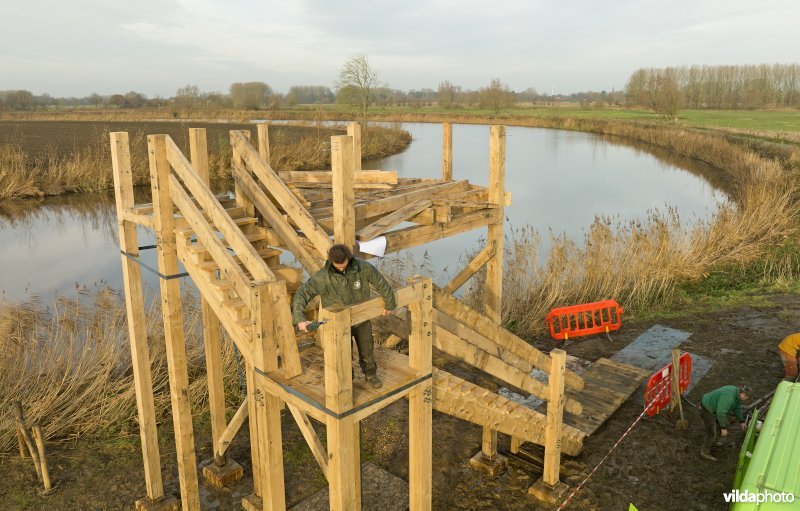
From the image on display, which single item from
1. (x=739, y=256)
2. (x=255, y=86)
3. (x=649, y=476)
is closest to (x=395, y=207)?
(x=649, y=476)

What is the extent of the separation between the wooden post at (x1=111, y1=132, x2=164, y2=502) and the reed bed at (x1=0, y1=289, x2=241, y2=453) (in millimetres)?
2052

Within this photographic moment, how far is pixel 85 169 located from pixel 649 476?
2857 cm

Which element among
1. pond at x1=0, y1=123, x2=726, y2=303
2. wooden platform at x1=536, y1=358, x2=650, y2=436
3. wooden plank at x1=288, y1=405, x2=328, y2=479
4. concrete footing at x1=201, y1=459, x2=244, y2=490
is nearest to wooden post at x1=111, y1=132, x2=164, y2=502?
concrete footing at x1=201, y1=459, x2=244, y2=490

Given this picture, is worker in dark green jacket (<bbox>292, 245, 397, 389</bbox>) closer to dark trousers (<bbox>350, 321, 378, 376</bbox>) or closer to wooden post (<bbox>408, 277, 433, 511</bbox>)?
dark trousers (<bbox>350, 321, 378, 376</bbox>)

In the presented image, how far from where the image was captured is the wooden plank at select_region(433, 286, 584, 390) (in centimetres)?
557

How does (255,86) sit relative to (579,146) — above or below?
above

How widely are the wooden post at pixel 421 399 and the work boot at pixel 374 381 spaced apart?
32 centimetres

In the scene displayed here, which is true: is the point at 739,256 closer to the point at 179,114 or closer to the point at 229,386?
the point at 229,386

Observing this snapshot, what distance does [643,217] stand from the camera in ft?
84.2

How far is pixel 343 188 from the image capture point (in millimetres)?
5398

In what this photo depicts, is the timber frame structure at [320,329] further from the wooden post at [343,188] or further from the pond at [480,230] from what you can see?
the pond at [480,230]

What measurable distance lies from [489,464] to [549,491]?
2.80 ft

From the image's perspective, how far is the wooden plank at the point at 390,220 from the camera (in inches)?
242

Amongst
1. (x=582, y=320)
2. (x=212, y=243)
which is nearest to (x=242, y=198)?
(x=212, y=243)
